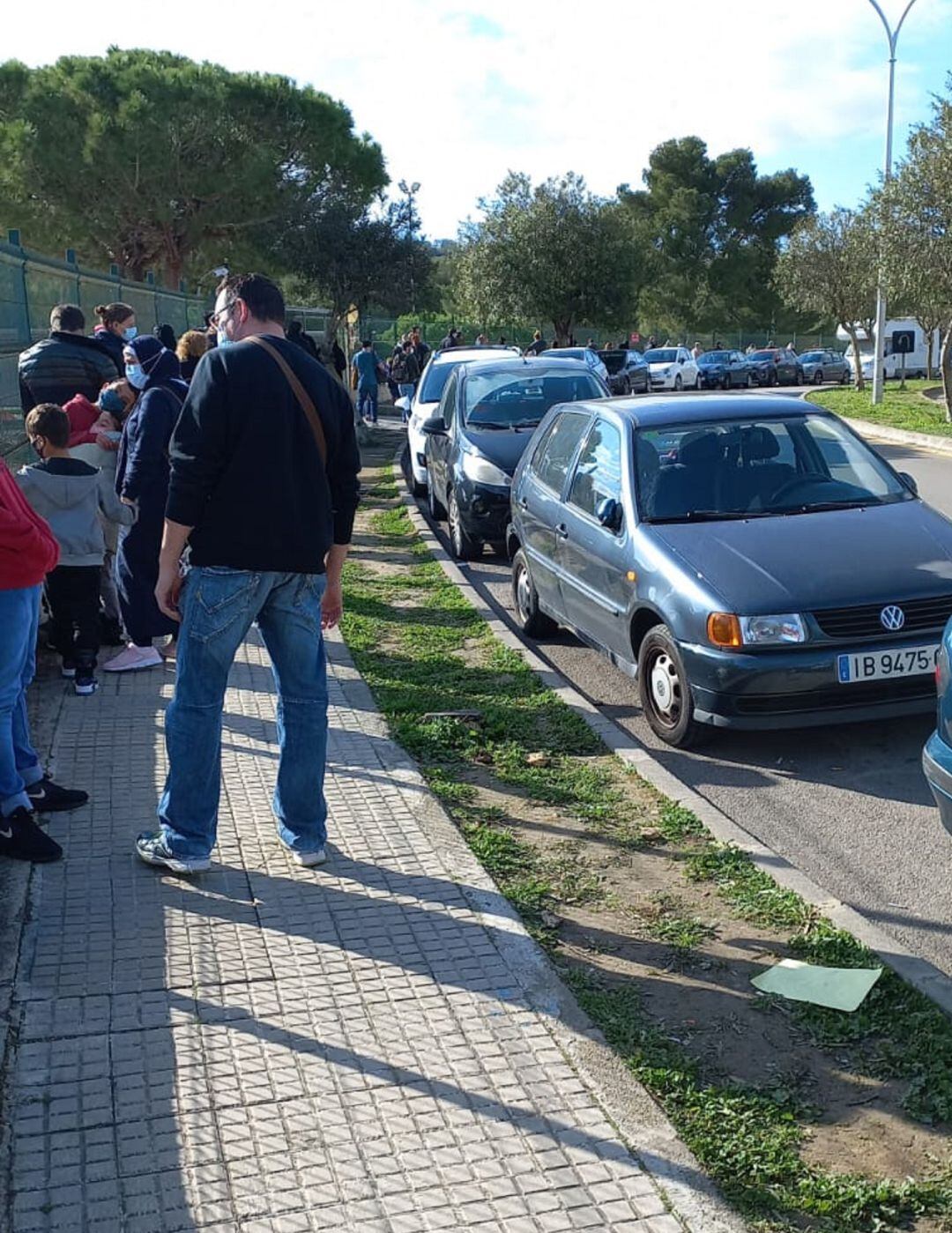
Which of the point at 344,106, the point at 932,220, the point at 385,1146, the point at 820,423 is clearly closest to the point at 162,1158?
the point at 385,1146

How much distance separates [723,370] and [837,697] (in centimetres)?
4647

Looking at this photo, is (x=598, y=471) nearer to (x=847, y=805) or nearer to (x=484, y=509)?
(x=847, y=805)

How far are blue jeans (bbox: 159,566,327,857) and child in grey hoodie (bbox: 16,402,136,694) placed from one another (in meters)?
2.73

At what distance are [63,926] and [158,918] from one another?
1.01 ft

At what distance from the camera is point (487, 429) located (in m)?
12.4

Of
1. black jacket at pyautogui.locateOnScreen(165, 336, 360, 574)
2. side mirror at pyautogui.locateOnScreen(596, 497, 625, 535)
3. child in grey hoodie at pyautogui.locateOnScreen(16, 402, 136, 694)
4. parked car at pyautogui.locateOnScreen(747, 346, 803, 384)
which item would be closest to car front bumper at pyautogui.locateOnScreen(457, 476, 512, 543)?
side mirror at pyautogui.locateOnScreen(596, 497, 625, 535)

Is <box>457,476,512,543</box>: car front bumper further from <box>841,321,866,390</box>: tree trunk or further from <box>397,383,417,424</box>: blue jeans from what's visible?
<box>841,321,866,390</box>: tree trunk

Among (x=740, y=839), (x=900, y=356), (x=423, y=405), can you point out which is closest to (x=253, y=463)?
(x=740, y=839)

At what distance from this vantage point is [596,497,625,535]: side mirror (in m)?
7.24

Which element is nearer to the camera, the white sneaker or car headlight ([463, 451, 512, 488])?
the white sneaker

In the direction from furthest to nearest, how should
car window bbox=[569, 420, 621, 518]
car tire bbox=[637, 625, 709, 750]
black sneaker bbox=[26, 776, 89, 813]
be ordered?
car window bbox=[569, 420, 621, 518], car tire bbox=[637, 625, 709, 750], black sneaker bbox=[26, 776, 89, 813]

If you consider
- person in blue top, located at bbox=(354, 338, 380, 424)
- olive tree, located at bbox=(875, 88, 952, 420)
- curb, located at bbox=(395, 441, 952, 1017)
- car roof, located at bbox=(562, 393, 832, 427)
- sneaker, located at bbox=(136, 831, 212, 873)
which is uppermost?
olive tree, located at bbox=(875, 88, 952, 420)

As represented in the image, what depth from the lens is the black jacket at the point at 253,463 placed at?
4363 mm

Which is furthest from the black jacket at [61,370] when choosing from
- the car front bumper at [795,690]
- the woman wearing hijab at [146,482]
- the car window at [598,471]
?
the car front bumper at [795,690]
